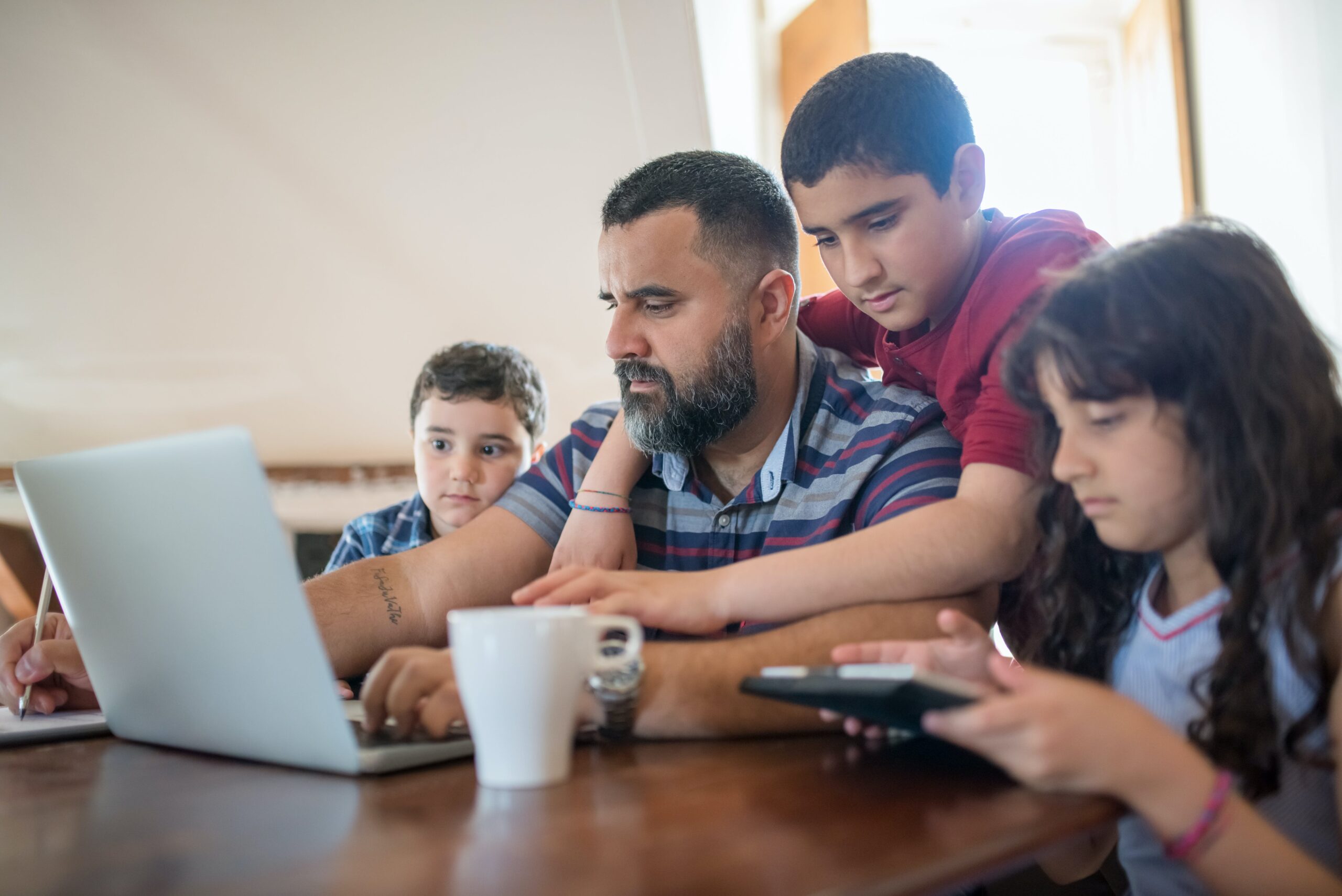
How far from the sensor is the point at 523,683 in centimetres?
58

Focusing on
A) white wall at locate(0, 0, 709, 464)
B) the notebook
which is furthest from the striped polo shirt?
white wall at locate(0, 0, 709, 464)

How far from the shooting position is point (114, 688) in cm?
85

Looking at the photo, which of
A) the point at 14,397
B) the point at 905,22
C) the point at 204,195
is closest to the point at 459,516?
the point at 204,195

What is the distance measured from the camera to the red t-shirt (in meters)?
0.96

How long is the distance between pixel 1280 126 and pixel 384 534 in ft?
7.23

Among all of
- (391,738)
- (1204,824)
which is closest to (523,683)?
(391,738)

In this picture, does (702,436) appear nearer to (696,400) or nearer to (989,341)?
(696,400)

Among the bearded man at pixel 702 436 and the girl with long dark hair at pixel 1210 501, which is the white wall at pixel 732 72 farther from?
the girl with long dark hair at pixel 1210 501

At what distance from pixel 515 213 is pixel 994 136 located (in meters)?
1.52

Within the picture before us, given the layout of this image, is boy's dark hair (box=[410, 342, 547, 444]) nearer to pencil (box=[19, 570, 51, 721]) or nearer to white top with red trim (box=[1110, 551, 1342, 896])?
pencil (box=[19, 570, 51, 721])

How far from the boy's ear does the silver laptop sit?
2.87 feet

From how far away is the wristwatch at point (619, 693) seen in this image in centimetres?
71

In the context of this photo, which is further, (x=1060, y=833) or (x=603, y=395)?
(x=603, y=395)

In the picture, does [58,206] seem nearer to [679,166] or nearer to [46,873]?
[679,166]
